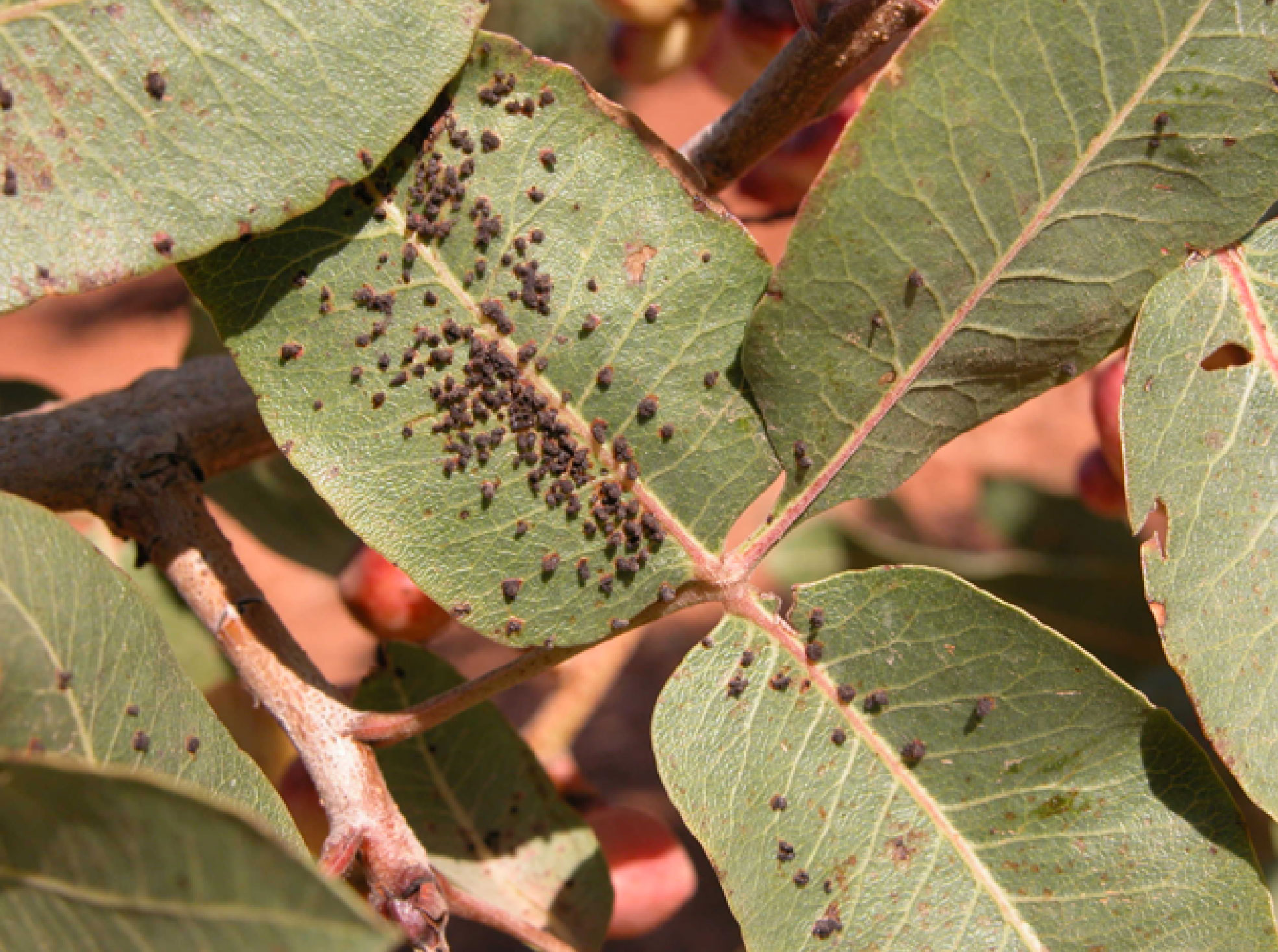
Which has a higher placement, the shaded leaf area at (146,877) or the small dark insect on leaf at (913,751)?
the shaded leaf area at (146,877)

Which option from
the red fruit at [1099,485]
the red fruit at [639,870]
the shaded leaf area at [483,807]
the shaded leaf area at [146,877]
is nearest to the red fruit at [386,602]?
the shaded leaf area at [483,807]

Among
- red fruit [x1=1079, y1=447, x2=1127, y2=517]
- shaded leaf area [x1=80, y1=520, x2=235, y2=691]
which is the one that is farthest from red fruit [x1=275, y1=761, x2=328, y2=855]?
red fruit [x1=1079, y1=447, x2=1127, y2=517]

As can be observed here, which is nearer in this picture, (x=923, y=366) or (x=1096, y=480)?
(x=923, y=366)

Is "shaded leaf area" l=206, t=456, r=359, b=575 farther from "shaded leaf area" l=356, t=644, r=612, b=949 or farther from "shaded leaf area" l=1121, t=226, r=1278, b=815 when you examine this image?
"shaded leaf area" l=1121, t=226, r=1278, b=815

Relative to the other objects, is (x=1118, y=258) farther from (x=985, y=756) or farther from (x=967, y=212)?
(x=985, y=756)

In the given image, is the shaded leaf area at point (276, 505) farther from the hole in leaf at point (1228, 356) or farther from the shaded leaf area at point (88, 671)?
the hole in leaf at point (1228, 356)

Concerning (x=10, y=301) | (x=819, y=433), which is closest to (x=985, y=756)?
(x=819, y=433)

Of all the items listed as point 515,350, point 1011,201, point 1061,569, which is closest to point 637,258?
point 515,350
